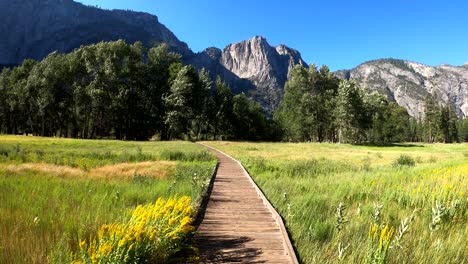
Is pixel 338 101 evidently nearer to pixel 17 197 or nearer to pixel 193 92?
pixel 193 92

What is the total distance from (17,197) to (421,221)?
8956mm

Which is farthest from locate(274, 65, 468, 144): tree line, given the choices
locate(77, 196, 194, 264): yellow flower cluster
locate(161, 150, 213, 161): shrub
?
locate(77, 196, 194, 264): yellow flower cluster

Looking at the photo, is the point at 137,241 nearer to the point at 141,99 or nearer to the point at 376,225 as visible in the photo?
the point at 376,225

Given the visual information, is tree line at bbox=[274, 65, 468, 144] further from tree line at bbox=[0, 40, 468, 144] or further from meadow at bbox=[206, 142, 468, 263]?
meadow at bbox=[206, 142, 468, 263]

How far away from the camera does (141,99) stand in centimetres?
7044

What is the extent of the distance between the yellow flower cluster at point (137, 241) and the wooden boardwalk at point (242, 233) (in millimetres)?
706

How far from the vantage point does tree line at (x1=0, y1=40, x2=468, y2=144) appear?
2539 inches

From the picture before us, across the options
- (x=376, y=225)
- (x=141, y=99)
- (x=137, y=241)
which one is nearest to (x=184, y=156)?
(x=137, y=241)

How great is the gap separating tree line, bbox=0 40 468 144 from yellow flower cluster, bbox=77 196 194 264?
196 feet

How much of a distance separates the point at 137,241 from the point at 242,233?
10.2 feet

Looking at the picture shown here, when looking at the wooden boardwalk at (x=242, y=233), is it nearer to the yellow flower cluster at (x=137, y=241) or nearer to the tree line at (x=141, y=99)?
the yellow flower cluster at (x=137, y=241)

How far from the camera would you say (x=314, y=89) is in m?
75.9

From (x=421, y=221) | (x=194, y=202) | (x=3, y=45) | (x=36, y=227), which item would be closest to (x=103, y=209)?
(x=36, y=227)

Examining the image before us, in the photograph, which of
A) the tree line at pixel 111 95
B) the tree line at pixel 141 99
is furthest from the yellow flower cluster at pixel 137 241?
the tree line at pixel 111 95
